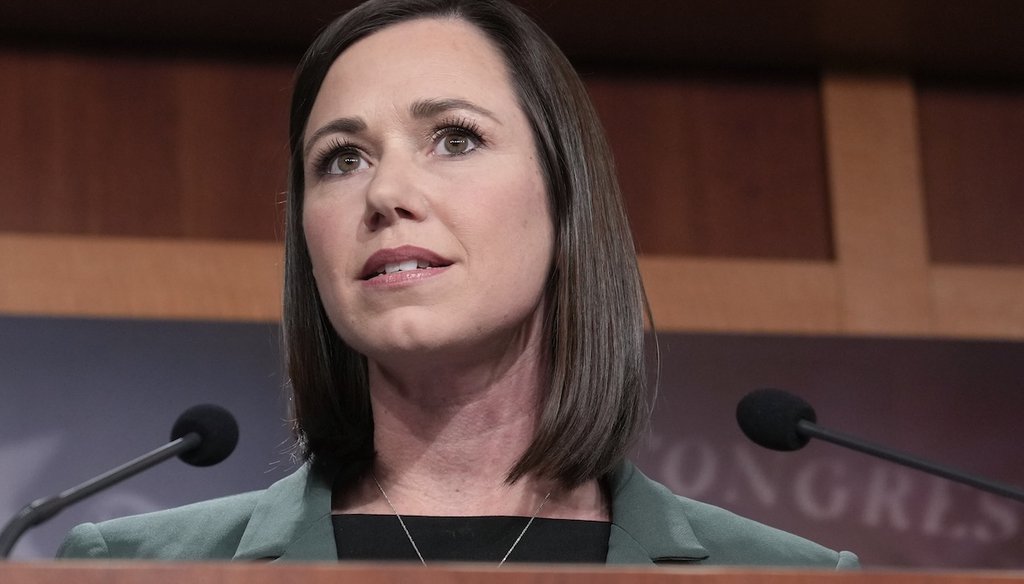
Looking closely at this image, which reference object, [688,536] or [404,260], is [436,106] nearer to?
[404,260]

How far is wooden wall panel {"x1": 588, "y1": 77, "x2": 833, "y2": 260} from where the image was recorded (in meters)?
3.70

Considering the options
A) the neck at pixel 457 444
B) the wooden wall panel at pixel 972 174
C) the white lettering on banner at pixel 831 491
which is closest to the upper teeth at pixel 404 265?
the neck at pixel 457 444

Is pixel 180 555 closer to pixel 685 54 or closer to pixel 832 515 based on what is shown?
pixel 832 515

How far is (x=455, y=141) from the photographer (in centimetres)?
183

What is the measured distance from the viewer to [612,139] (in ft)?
12.2

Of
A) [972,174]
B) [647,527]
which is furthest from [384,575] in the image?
[972,174]

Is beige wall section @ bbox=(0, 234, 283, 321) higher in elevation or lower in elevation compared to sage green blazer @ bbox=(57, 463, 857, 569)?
higher

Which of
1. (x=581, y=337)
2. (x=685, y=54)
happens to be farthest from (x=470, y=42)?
(x=685, y=54)

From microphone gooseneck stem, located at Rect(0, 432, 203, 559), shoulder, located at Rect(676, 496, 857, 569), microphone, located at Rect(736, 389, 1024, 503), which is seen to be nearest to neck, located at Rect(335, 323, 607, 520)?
shoulder, located at Rect(676, 496, 857, 569)

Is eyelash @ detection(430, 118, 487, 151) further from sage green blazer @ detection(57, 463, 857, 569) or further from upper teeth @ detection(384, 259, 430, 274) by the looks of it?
sage green blazer @ detection(57, 463, 857, 569)

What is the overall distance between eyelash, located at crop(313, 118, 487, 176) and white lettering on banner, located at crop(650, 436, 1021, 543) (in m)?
1.59

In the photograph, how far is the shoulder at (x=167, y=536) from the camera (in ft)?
5.97

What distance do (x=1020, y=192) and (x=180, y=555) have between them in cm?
268

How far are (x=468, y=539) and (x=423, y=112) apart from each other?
0.52 metres
